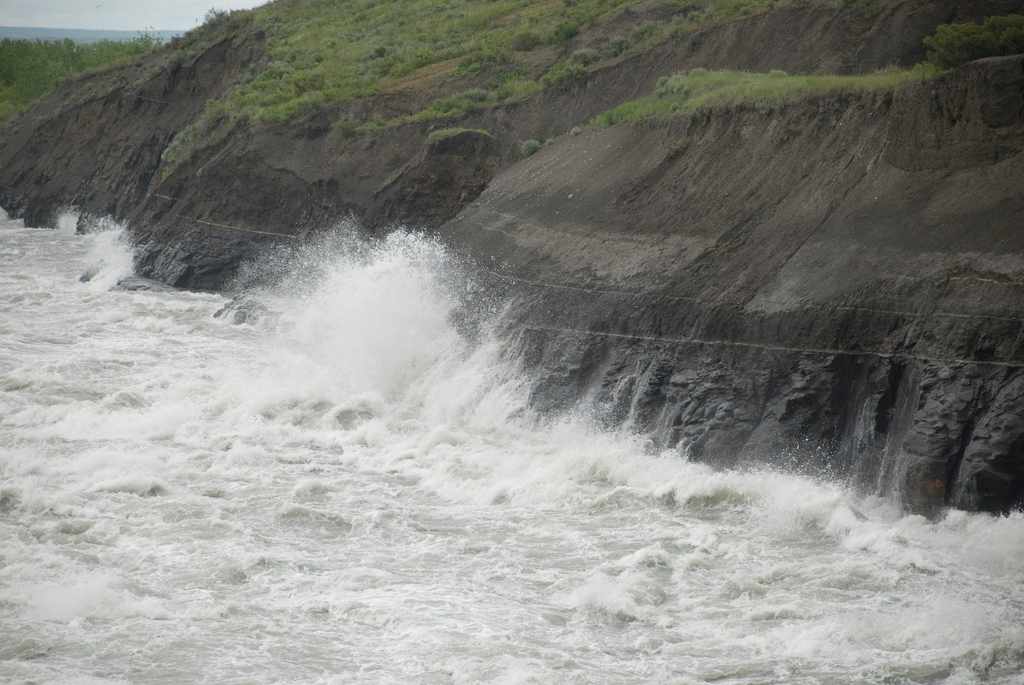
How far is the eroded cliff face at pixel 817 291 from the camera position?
14102mm

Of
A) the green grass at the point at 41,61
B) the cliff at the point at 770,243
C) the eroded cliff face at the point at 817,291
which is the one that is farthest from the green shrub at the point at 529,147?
the green grass at the point at 41,61

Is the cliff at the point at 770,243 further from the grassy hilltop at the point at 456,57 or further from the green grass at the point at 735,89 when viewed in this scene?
the grassy hilltop at the point at 456,57

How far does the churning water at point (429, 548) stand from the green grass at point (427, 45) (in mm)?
12332

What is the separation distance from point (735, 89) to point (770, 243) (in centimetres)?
487

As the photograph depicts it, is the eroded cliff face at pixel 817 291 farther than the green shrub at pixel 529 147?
No

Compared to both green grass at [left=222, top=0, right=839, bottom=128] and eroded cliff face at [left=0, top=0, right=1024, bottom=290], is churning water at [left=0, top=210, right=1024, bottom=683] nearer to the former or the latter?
eroded cliff face at [left=0, top=0, right=1024, bottom=290]

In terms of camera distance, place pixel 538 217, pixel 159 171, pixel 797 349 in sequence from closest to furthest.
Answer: pixel 797 349 < pixel 538 217 < pixel 159 171

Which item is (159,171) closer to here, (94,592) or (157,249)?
(157,249)

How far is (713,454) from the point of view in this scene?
1595 centimetres

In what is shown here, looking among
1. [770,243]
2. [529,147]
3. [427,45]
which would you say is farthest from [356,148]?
[770,243]

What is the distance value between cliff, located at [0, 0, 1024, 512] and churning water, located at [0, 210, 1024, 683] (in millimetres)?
764

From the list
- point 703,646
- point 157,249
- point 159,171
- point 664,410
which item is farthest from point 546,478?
point 159,171

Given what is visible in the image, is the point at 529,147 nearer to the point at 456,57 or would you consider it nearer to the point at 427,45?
the point at 456,57

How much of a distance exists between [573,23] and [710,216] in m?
16.5
